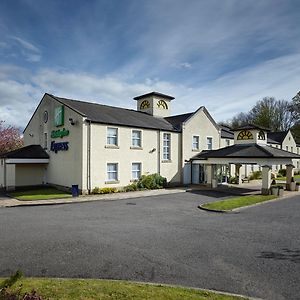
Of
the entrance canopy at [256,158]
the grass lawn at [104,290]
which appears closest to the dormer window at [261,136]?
the entrance canopy at [256,158]

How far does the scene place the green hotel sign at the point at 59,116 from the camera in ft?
79.1

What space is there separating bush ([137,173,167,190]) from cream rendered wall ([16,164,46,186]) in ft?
33.3

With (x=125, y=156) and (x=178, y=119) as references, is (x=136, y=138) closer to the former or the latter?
(x=125, y=156)

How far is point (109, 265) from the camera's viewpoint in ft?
23.6

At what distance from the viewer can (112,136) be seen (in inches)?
928

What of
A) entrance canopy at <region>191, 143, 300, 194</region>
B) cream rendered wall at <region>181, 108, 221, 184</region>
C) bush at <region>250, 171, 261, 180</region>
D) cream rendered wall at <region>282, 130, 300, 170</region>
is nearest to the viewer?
entrance canopy at <region>191, 143, 300, 194</region>

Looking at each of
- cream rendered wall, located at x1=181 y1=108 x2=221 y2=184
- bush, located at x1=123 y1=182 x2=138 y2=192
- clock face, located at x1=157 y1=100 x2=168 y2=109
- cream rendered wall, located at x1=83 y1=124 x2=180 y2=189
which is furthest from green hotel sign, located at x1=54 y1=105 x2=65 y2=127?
clock face, located at x1=157 y1=100 x2=168 y2=109

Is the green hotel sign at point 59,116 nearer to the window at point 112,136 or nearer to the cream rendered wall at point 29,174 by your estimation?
the window at point 112,136

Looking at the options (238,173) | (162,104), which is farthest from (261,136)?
(162,104)

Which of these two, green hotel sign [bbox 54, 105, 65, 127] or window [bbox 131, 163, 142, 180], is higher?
green hotel sign [bbox 54, 105, 65, 127]

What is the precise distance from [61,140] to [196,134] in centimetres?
1499

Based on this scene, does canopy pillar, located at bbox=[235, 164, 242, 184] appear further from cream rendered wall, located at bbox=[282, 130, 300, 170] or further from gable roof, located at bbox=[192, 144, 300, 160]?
cream rendered wall, located at bbox=[282, 130, 300, 170]

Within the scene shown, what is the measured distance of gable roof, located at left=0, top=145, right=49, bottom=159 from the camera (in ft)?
79.9

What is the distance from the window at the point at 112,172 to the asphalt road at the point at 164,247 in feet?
27.9
